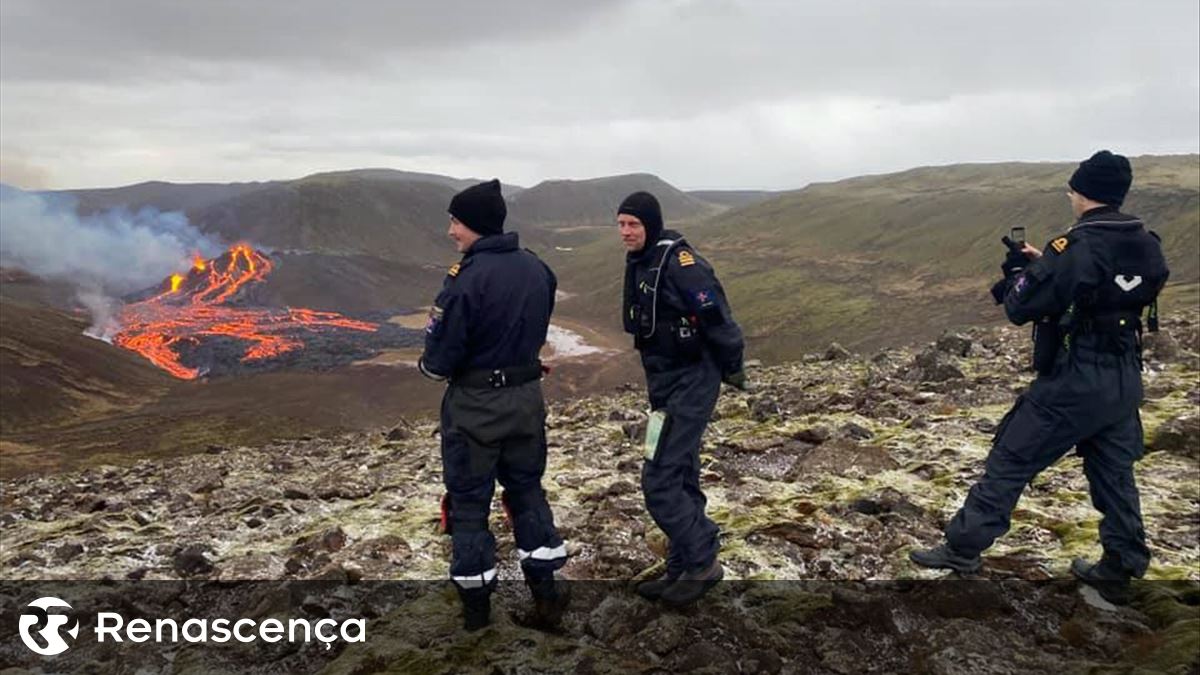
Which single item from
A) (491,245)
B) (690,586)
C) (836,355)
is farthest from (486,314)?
(836,355)

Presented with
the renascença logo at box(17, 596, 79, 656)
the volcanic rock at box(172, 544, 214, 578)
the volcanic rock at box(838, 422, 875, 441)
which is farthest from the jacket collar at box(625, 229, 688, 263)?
the volcanic rock at box(838, 422, 875, 441)

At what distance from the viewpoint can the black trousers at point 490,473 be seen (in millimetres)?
5676

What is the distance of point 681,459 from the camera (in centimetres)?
599

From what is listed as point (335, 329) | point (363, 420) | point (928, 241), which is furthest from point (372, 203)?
point (363, 420)

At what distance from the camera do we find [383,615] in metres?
6.25

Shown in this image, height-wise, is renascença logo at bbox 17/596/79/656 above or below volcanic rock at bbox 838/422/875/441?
above

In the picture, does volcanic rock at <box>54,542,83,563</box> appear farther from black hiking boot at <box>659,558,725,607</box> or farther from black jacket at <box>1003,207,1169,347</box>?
black jacket at <box>1003,207,1169,347</box>

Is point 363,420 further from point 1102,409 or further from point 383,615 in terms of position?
point 1102,409

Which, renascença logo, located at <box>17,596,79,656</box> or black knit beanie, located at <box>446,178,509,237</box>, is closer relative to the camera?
→ black knit beanie, located at <box>446,178,509,237</box>

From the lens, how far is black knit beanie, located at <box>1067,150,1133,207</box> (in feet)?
18.2

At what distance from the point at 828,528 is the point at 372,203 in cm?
18474

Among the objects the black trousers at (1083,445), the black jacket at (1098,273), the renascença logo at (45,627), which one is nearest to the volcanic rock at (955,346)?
the black trousers at (1083,445)

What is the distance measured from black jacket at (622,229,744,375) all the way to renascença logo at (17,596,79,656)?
17.6 feet

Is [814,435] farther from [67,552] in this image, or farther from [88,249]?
[88,249]
